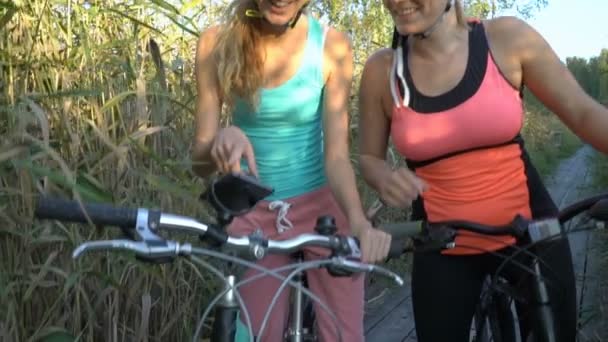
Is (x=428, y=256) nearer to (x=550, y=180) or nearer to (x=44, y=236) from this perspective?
(x=44, y=236)

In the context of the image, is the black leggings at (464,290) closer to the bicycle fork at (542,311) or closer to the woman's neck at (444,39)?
the bicycle fork at (542,311)

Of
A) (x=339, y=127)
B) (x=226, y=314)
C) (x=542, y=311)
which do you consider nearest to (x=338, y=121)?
(x=339, y=127)

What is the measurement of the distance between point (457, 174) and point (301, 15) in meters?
0.64

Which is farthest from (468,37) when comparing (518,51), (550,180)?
(550,180)

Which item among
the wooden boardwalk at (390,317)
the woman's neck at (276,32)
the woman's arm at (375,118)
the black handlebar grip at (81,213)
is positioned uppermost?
the woman's neck at (276,32)

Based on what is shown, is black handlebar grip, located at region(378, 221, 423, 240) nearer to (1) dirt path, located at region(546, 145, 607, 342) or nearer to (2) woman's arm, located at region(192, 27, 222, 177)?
(2) woman's arm, located at region(192, 27, 222, 177)

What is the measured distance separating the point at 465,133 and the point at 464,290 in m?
0.47

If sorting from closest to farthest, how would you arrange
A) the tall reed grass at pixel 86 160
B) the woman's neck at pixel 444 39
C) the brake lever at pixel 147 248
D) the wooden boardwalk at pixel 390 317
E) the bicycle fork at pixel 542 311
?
the brake lever at pixel 147 248, the bicycle fork at pixel 542 311, the woman's neck at pixel 444 39, the tall reed grass at pixel 86 160, the wooden boardwalk at pixel 390 317

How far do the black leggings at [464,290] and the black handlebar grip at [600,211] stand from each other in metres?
0.29

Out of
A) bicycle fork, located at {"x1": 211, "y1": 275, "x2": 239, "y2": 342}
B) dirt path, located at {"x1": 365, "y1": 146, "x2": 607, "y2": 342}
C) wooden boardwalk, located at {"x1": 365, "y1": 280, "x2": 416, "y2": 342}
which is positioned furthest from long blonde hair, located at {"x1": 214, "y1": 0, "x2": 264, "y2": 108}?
wooden boardwalk, located at {"x1": 365, "y1": 280, "x2": 416, "y2": 342}

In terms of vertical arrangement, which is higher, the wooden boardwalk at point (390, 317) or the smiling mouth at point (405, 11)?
the smiling mouth at point (405, 11)

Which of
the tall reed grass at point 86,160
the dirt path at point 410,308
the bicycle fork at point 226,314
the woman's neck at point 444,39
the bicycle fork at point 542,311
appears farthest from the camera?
the dirt path at point 410,308

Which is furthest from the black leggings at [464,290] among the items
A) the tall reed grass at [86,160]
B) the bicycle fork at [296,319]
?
the tall reed grass at [86,160]

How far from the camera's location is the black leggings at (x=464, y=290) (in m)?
2.47
